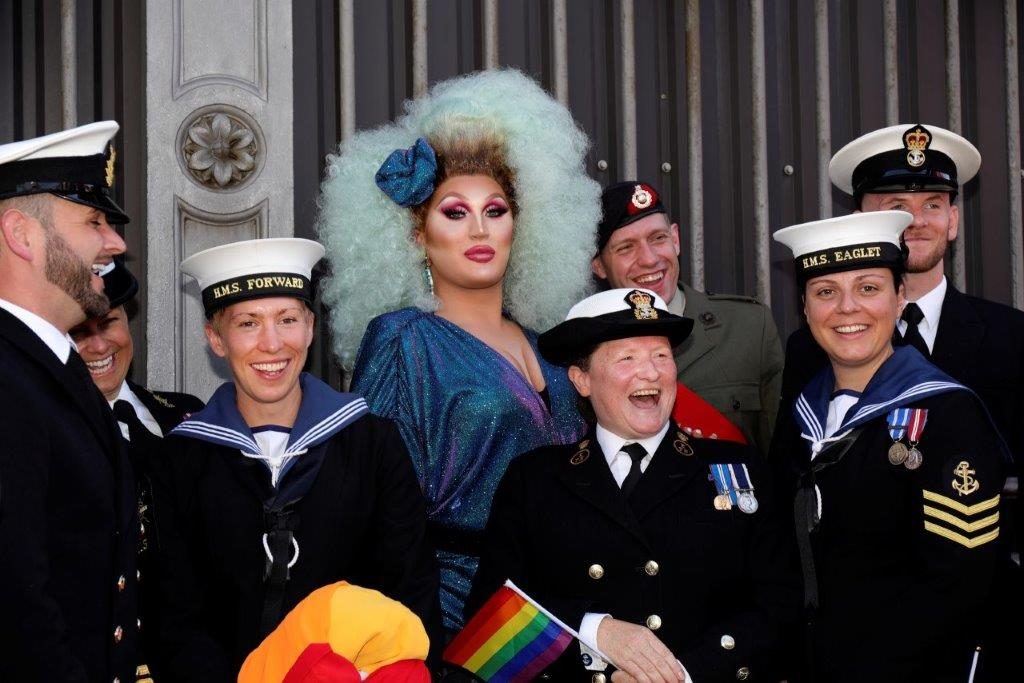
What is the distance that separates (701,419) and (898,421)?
885 millimetres

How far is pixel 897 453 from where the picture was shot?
362cm

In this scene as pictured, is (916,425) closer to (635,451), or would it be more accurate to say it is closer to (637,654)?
(635,451)

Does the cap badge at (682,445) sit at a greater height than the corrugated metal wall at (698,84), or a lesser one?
lesser

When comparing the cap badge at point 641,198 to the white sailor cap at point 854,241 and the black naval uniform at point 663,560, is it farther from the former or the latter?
the black naval uniform at point 663,560

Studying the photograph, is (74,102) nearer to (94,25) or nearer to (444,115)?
(94,25)

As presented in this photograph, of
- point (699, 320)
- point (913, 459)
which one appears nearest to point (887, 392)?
point (913, 459)

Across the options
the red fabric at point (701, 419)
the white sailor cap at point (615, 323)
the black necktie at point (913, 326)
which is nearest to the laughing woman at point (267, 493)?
the white sailor cap at point (615, 323)

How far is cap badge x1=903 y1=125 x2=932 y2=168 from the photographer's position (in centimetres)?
468

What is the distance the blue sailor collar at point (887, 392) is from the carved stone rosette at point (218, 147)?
2501 millimetres

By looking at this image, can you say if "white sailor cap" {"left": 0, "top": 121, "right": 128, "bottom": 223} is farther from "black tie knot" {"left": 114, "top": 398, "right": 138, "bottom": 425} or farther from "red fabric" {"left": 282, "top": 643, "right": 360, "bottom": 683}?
"red fabric" {"left": 282, "top": 643, "right": 360, "bottom": 683}

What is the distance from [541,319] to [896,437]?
5.28 ft

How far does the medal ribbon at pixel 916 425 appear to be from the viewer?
3621mm

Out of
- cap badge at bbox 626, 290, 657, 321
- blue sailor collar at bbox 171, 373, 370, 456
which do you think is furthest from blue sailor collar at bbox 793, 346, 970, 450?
blue sailor collar at bbox 171, 373, 370, 456

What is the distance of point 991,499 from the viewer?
3.55 m
